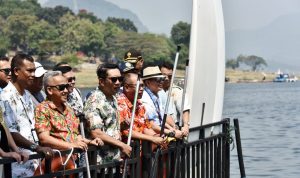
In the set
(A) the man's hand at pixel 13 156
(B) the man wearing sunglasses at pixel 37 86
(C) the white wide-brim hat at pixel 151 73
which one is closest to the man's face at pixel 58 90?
(B) the man wearing sunglasses at pixel 37 86

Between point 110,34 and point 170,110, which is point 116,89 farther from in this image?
point 110,34

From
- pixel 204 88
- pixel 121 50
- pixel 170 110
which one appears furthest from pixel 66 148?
pixel 121 50

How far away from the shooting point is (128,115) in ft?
30.8

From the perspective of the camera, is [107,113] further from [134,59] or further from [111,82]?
[134,59]

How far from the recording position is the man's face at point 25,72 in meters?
8.16

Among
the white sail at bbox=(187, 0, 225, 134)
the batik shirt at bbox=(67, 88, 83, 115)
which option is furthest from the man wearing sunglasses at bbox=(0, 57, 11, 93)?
the white sail at bbox=(187, 0, 225, 134)

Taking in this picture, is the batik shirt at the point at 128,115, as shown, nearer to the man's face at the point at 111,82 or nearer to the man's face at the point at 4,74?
the man's face at the point at 111,82

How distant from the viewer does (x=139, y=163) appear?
365 inches

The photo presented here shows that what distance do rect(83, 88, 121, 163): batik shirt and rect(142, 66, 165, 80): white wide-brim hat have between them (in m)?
1.67

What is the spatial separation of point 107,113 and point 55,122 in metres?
0.90

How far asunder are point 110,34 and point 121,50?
7451 mm

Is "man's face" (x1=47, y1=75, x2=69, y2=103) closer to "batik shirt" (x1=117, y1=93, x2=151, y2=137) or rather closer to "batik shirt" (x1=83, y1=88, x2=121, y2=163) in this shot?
"batik shirt" (x1=83, y1=88, x2=121, y2=163)

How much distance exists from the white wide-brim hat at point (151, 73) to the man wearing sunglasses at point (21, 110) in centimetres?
240

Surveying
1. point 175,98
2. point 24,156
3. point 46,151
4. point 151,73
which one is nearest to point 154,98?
point 151,73
